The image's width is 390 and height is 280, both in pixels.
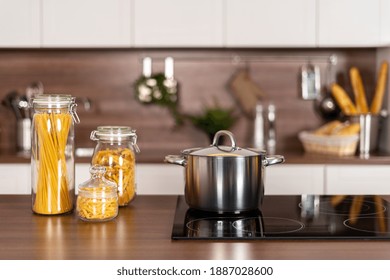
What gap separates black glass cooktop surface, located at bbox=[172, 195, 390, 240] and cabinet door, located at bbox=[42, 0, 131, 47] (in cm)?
178

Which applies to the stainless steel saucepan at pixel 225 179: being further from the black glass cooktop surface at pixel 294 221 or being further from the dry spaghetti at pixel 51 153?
the dry spaghetti at pixel 51 153

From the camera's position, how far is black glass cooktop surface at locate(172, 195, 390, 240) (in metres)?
1.46

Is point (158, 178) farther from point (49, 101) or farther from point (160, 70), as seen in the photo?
point (49, 101)

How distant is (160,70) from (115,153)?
215 centimetres

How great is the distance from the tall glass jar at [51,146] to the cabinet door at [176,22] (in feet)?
6.19

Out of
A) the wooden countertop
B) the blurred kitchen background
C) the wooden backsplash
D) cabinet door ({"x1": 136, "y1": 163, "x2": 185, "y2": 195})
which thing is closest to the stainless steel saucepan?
the wooden countertop

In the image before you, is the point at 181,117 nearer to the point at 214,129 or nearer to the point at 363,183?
the point at 214,129

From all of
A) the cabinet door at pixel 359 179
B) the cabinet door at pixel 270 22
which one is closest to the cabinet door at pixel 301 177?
the cabinet door at pixel 359 179

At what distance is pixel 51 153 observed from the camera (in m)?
1.62

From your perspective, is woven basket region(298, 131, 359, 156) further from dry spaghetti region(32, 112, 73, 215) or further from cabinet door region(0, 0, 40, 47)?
dry spaghetti region(32, 112, 73, 215)

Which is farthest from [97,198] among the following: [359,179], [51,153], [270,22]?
[270,22]

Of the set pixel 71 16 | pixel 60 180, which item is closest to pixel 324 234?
pixel 60 180

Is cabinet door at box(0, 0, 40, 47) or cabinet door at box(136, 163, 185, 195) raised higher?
cabinet door at box(0, 0, 40, 47)

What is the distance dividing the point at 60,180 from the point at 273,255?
0.62m
